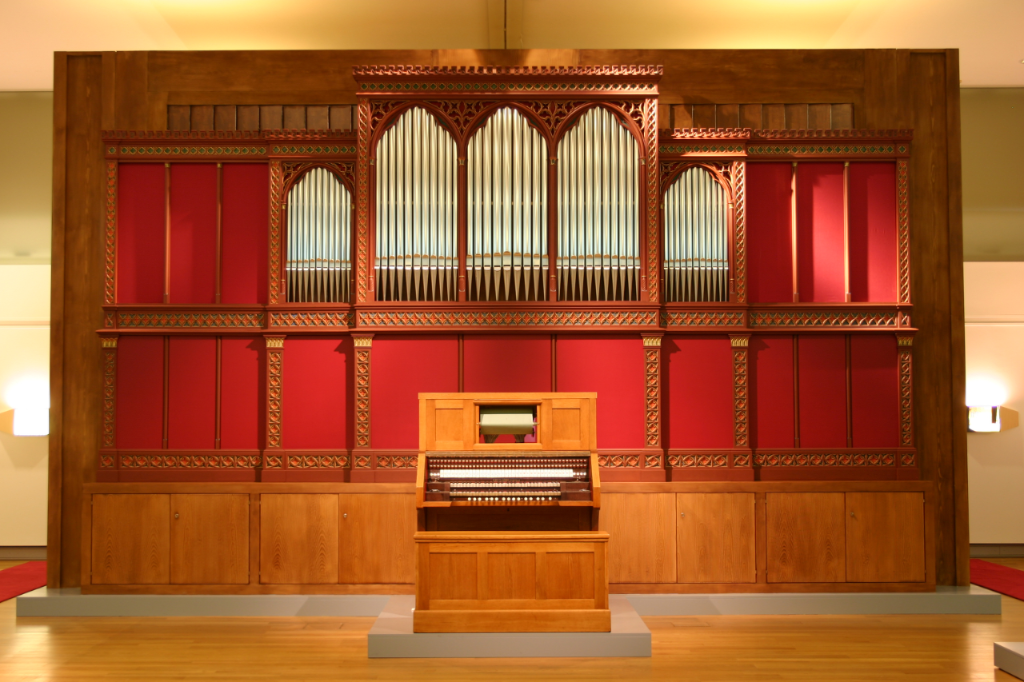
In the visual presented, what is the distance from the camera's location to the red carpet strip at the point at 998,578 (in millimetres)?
7328

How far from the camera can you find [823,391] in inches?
275

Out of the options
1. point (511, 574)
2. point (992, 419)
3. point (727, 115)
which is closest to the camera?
point (511, 574)

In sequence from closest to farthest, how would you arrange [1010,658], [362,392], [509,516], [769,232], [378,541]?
[1010,658] < [509,516] < [378,541] < [362,392] < [769,232]

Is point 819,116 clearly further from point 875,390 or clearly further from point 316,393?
point 316,393

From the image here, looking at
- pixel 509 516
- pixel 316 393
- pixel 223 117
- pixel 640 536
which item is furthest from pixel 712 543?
pixel 223 117

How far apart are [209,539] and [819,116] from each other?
653 centimetres

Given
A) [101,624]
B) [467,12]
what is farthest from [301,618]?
[467,12]

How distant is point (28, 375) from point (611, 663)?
7509 mm

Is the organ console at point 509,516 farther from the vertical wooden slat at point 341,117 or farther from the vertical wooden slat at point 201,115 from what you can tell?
the vertical wooden slat at point 201,115

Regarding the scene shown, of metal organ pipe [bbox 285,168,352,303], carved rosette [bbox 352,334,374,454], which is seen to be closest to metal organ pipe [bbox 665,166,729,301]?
carved rosette [bbox 352,334,374,454]

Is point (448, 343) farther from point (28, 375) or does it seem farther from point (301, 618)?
point (28, 375)

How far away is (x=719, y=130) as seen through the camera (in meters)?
6.96

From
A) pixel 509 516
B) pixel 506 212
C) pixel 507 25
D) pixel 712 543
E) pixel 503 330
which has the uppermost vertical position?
pixel 507 25

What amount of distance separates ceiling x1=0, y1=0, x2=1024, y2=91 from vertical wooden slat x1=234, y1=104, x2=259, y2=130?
42.2 inches
